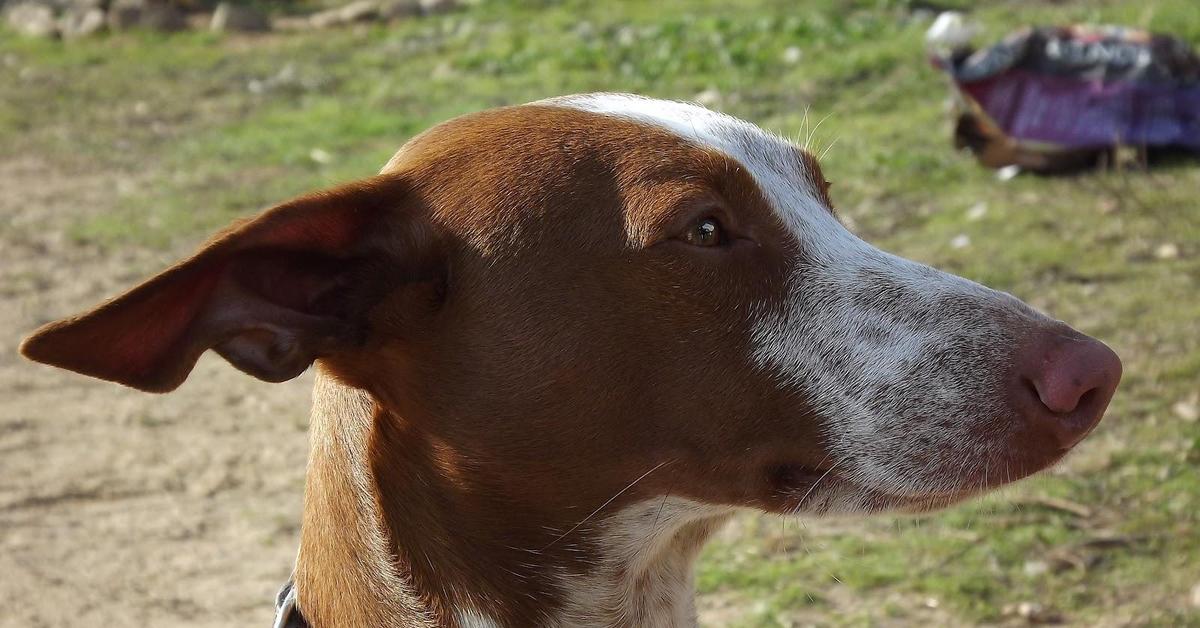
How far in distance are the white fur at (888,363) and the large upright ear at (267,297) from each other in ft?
2.09

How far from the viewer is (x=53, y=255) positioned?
26.8 ft

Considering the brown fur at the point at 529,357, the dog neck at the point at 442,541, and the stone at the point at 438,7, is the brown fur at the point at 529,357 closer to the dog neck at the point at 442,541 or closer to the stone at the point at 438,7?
the dog neck at the point at 442,541

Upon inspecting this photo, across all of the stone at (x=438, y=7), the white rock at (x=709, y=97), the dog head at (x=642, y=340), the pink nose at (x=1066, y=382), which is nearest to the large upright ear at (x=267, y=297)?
the dog head at (x=642, y=340)

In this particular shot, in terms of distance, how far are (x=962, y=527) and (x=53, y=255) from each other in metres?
5.63

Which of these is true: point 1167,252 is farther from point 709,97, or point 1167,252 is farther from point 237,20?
point 237,20

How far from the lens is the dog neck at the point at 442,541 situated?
2.72m

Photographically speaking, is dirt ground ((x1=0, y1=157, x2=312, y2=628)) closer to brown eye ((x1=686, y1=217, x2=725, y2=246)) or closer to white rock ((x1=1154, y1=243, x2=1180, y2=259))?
brown eye ((x1=686, y1=217, x2=725, y2=246))

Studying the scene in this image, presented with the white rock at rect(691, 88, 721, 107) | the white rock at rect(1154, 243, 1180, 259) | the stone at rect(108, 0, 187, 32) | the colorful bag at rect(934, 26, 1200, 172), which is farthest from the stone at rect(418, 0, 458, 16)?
the white rock at rect(1154, 243, 1180, 259)

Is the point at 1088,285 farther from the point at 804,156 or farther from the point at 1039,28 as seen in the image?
the point at 804,156

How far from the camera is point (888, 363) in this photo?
2727 millimetres

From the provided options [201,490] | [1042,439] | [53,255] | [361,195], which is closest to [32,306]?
[53,255]

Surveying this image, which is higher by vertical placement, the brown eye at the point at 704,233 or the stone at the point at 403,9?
the brown eye at the point at 704,233

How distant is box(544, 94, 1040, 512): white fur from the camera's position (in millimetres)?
2646

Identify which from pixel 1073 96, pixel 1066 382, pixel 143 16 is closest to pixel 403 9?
pixel 143 16
